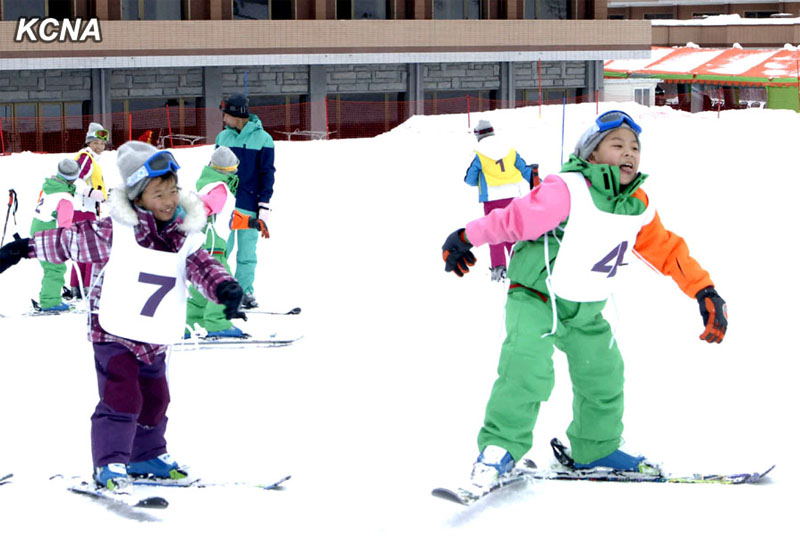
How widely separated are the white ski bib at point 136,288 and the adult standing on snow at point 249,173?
485 cm

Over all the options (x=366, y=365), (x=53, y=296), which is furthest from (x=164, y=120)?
(x=366, y=365)

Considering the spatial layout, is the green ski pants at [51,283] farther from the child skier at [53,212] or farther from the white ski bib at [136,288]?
the white ski bib at [136,288]

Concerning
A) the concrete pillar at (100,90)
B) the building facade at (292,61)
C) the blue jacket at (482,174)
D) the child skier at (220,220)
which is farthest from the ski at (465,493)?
the concrete pillar at (100,90)

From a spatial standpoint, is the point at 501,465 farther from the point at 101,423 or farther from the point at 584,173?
the point at 101,423

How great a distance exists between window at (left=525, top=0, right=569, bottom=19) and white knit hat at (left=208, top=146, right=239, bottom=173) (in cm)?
3229

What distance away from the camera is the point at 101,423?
472 centimetres

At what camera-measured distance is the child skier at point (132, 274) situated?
4656mm

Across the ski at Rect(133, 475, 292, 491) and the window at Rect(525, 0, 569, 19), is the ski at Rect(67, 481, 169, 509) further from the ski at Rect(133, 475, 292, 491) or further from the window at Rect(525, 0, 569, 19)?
the window at Rect(525, 0, 569, 19)

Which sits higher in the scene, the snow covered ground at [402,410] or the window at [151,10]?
the window at [151,10]

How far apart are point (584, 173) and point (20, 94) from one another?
95.6 feet

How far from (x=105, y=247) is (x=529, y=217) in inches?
66.9

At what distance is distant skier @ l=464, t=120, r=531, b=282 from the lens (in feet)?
33.9

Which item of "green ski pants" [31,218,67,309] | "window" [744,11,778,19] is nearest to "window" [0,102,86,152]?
"green ski pants" [31,218,67,309]

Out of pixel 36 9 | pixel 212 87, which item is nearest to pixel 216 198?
pixel 212 87
